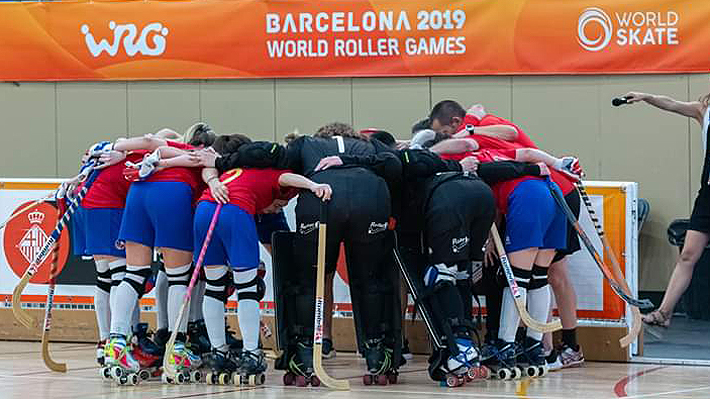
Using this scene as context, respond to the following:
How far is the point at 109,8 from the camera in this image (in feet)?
42.7

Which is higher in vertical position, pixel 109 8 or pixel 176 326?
pixel 109 8

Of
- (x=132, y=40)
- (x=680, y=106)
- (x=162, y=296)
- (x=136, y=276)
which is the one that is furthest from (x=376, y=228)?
(x=132, y=40)

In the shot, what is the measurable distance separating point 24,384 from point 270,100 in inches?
231

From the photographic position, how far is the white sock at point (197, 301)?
8.27m

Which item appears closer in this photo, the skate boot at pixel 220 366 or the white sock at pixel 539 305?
the skate boot at pixel 220 366

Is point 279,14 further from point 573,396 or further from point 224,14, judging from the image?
point 573,396

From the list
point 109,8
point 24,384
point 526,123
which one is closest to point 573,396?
point 24,384

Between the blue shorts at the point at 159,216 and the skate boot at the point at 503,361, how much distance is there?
2072 millimetres

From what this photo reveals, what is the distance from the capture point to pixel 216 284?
7617mm

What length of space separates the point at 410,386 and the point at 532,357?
0.99 meters

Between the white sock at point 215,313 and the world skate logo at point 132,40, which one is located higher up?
the world skate logo at point 132,40

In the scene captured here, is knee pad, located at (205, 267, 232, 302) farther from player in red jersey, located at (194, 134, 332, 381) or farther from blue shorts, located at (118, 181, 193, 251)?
blue shorts, located at (118, 181, 193, 251)

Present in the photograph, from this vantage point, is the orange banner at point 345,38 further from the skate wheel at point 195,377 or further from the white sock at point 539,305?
the skate wheel at point 195,377

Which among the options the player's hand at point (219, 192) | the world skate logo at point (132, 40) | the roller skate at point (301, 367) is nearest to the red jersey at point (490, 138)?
the player's hand at point (219, 192)
